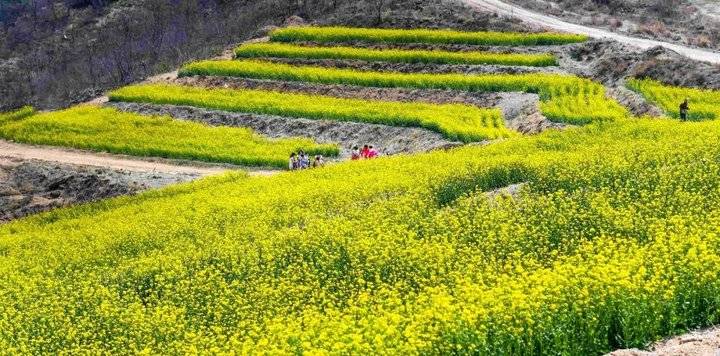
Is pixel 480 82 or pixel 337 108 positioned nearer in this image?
pixel 337 108

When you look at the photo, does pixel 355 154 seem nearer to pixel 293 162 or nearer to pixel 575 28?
pixel 293 162

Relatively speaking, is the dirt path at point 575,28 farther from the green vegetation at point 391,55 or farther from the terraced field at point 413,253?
the terraced field at point 413,253

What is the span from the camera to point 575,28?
204 feet

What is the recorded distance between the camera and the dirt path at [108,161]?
46.9 meters

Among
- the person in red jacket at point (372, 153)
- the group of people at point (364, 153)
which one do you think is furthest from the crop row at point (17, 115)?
the person in red jacket at point (372, 153)

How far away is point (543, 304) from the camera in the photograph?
18156mm

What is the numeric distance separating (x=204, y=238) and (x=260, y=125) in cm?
2337

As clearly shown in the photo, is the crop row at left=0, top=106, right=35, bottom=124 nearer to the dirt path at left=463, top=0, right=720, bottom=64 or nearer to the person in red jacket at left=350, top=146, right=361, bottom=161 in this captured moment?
the person in red jacket at left=350, top=146, right=361, bottom=161

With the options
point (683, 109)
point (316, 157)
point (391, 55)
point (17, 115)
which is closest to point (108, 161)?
point (316, 157)

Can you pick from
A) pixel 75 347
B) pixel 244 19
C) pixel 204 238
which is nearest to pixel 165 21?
pixel 244 19

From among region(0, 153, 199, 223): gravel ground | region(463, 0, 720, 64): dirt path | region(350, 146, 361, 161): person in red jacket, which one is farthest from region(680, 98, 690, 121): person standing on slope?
region(0, 153, 199, 223): gravel ground

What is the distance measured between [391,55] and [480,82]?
916cm

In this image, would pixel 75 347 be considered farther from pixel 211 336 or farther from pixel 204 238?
pixel 204 238

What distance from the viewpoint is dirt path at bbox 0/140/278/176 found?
154 ft
